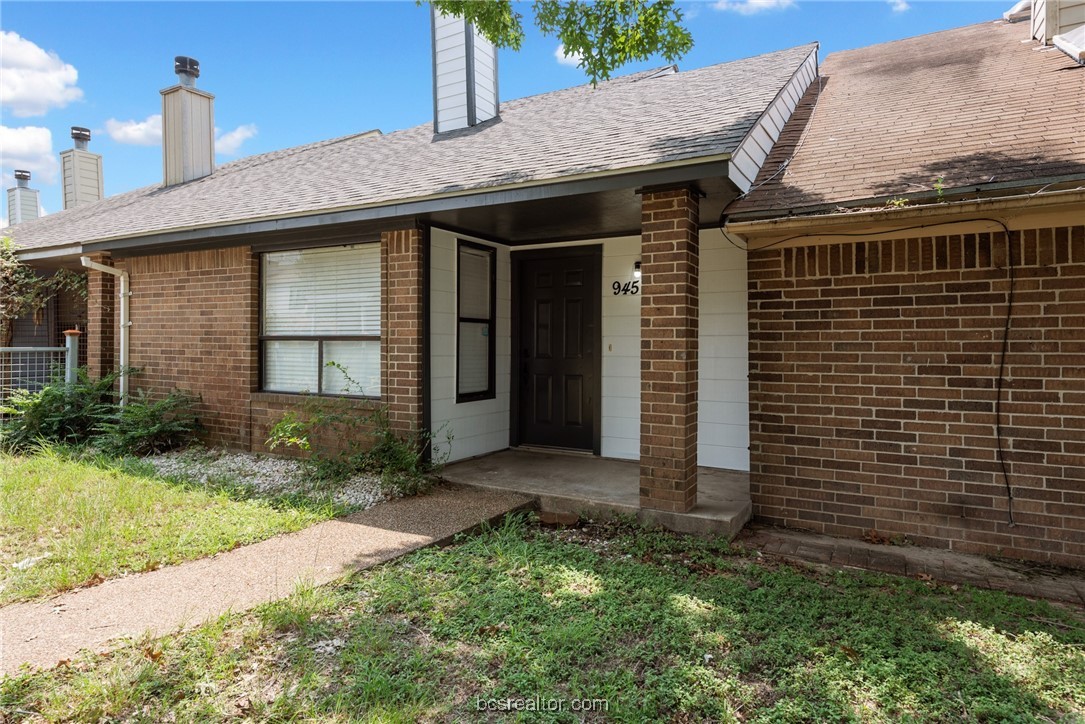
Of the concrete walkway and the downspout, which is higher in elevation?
the downspout

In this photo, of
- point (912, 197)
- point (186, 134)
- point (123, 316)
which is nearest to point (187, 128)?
point (186, 134)

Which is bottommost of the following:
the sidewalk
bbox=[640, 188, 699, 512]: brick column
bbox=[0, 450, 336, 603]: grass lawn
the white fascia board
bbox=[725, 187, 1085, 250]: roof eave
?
the sidewalk

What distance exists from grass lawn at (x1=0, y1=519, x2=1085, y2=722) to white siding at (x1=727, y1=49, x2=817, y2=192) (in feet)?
9.06

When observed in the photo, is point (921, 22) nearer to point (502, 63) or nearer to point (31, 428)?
point (502, 63)

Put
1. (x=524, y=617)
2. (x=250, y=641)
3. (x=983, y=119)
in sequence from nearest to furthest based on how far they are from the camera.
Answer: (x=250, y=641) → (x=524, y=617) → (x=983, y=119)

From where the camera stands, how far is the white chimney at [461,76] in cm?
821

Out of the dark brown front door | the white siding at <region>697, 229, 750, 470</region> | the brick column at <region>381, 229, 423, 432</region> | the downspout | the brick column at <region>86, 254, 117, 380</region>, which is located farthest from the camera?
the brick column at <region>86, 254, 117, 380</region>

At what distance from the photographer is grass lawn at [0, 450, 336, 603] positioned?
3691 mm

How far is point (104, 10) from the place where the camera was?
31.8 feet

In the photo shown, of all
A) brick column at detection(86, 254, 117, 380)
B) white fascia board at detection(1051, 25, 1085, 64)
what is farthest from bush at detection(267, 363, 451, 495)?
white fascia board at detection(1051, 25, 1085, 64)

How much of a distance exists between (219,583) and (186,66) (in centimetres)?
Result: 1058

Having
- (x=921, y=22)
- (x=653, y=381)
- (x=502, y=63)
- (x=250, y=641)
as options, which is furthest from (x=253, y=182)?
(x=921, y=22)

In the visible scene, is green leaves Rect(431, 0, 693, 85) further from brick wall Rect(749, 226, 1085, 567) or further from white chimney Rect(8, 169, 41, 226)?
white chimney Rect(8, 169, 41, 226)

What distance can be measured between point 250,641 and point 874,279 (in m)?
4.60
